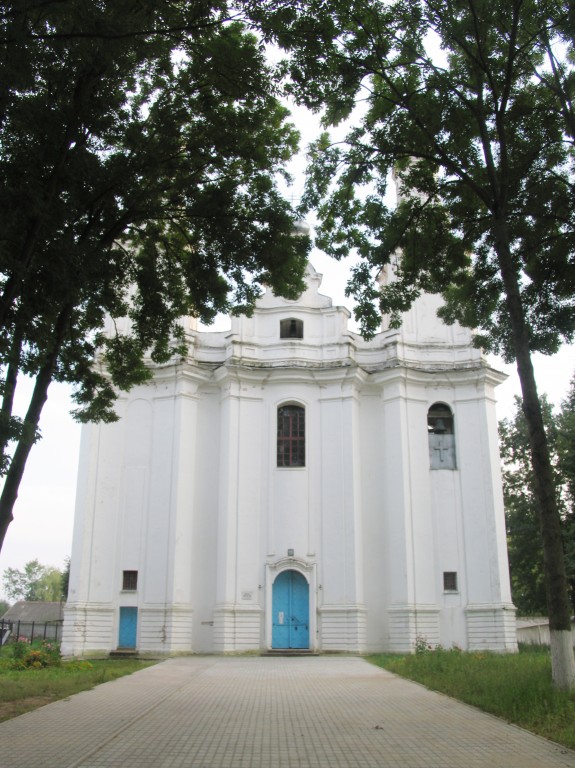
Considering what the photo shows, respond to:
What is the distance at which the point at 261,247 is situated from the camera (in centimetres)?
1282

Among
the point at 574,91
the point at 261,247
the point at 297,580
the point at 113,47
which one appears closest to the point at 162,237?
the point at 261,247

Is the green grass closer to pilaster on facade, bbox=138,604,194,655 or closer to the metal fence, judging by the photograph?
pilaster on facade, bbox=138,604,194,655

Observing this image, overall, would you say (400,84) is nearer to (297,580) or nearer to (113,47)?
(113,47)

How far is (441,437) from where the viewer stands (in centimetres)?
2631

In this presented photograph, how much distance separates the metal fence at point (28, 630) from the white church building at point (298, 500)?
7.45m

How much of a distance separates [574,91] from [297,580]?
17081 millimetres

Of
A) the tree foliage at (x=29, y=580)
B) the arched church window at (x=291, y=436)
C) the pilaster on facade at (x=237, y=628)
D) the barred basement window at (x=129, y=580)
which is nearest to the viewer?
the pilaster on facade at (x=237, y=628)

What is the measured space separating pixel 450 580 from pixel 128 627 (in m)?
10.9

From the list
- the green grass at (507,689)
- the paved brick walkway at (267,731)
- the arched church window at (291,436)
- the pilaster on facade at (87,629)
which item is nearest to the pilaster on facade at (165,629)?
the pilaster on facade at (87,629)

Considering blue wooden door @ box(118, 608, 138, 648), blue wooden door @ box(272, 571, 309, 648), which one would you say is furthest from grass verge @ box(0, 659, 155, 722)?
blue wooden door @ box(272, 571, 309, 648)

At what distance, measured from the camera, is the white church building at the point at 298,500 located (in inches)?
928

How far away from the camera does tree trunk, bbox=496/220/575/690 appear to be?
10.1 meters

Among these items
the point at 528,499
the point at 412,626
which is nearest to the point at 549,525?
the point at 412,626

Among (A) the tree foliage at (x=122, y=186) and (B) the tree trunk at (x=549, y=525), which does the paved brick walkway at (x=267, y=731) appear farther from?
(A) the tree foliage at (x=122, y=186)
